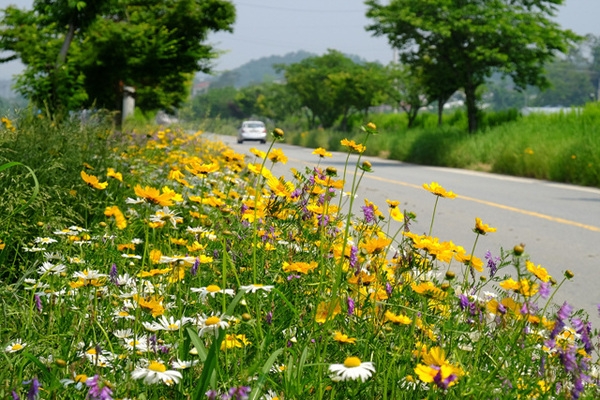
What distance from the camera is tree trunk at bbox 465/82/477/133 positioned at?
81.7ft

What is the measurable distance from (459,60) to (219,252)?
22.5 m

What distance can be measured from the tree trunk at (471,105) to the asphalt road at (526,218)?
9.79m

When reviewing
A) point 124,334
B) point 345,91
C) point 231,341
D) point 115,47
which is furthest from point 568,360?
point 345,91

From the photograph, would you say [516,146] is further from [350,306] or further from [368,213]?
[350,306]

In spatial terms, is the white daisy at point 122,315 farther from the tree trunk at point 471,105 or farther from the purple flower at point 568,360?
the tree trunk at point 471,105

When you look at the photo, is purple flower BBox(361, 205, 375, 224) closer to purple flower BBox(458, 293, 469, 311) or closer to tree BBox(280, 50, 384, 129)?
purple flower BBox(458, 293, 469, 311)

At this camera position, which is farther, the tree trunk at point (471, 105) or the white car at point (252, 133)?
the white car at point (252, 133)

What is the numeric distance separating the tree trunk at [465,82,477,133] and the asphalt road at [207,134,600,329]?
32.1 ft

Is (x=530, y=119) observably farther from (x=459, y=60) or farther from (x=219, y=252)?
(x=219, y=252)

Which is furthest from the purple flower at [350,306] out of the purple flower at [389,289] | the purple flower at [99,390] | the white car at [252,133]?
the white car at [252,133]

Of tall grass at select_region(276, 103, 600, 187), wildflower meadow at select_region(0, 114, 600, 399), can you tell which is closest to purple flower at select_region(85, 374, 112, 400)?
wildflower meadow at select_region(0, 114, 600, 399)

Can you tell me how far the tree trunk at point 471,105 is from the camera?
24.9m

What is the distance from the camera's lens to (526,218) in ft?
30.3

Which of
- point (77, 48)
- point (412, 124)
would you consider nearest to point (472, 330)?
point (77, 48)
